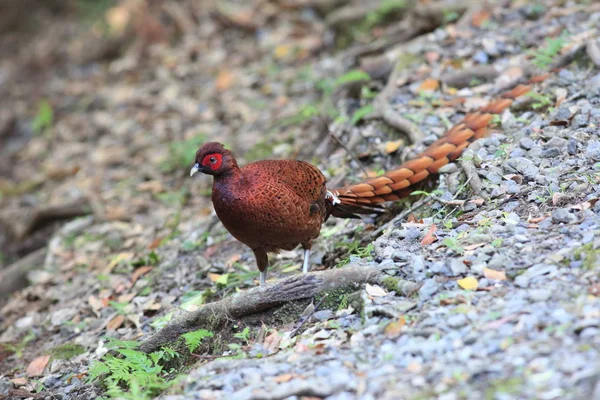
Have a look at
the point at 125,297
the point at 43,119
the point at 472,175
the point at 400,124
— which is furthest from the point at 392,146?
the point at 43,119

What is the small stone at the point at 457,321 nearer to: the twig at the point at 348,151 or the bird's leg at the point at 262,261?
the bird's leg at the point at 262,261

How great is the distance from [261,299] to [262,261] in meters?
0.85

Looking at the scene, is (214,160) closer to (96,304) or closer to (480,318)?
(96,304)

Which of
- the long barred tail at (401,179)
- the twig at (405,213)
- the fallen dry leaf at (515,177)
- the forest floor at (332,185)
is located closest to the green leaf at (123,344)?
the forest floor at (332,185)

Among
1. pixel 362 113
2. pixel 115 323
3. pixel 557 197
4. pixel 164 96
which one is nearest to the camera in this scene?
pixel 557 197

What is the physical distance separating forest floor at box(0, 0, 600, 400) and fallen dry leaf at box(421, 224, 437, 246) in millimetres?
11

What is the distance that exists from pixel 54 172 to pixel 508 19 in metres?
6.24

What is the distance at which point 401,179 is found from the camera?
236 inches

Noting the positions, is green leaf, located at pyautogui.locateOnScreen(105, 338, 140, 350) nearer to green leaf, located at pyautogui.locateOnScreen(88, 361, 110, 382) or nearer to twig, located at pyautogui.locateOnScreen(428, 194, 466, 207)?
green leaf, located at pyautogui.locateOnScreen(88, 361, 110, 382)

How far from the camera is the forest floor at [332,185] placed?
13.2ft

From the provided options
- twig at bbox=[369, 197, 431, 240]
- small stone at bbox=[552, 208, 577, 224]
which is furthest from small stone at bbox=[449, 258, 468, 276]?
twig at bbox=[369, 197, 431, 240]

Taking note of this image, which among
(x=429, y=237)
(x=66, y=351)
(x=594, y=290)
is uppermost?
(x=429, y=237)

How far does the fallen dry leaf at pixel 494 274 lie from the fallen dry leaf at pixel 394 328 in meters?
0.58

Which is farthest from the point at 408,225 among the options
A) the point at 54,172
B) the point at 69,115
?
the point at 69,115
